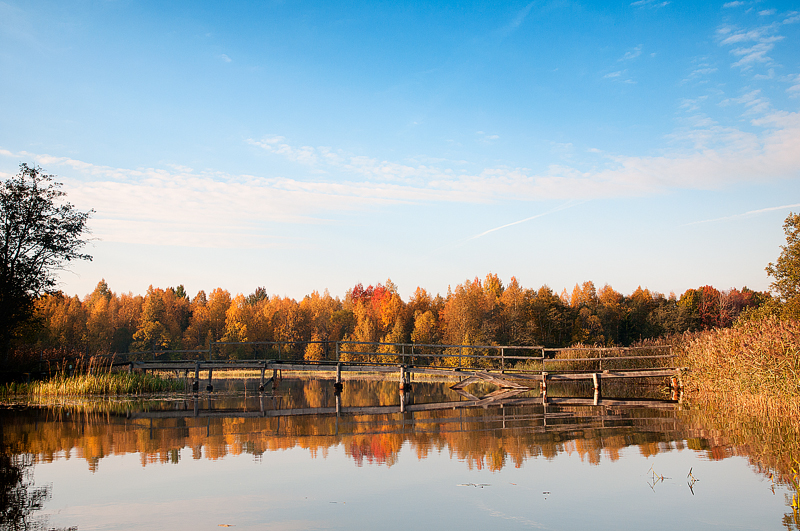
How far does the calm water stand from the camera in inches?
288

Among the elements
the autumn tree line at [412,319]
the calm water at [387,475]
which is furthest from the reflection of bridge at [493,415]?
the autumn tree line at [412,319]

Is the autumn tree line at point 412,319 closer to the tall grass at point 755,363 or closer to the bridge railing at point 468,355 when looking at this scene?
the bridge railing at point 468,355

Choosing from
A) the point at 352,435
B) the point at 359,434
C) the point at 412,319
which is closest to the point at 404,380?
the point at 359,434

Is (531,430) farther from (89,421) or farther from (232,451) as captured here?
(89,421)

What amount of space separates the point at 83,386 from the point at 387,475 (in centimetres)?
2211

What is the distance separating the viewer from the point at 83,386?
26.8 metres

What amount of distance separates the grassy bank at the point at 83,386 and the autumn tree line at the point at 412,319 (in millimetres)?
41614

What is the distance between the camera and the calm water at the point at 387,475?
288 inches

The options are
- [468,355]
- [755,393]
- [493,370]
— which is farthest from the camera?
[468,355]

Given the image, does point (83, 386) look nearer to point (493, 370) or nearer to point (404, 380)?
point (404, 380)

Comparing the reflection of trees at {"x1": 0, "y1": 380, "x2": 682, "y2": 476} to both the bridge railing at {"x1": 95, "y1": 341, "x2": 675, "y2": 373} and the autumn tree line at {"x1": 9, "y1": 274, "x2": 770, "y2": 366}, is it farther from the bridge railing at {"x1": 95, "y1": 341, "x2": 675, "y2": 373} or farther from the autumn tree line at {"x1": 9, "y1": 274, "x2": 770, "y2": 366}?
the autumn tree line at {"x1": 9, "y1": 274, "x2": 770, "y2": 366}

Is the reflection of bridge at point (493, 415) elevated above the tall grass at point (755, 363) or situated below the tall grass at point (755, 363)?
below

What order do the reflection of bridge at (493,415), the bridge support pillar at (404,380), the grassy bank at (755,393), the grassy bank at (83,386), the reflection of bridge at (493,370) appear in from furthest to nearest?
the bridge support pillar at (404,380) < the reflection of bridge at (493,370) < the grassy bank at (83,386) < the reflection of bridge at (493,415) < the grassy bank at (755,393)

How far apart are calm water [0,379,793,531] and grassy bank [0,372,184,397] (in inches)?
366
